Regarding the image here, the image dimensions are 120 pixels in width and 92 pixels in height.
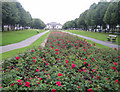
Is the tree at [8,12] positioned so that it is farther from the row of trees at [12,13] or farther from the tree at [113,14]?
the tree at [113,14]

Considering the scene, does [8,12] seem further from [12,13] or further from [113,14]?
[113,14]

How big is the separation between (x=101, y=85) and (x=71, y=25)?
97914mm

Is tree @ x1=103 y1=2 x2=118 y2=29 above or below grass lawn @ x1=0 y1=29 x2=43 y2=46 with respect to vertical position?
above

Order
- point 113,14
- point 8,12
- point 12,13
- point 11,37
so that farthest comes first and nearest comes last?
point 12,13 → point 113,14 → point 8,12 → point 11,37

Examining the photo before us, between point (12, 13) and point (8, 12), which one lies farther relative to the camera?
point (12, 13)

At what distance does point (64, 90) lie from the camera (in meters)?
2.73

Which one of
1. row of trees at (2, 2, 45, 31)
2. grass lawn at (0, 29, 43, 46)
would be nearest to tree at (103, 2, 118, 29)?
grass lawn at (0, 29, 43, 46)

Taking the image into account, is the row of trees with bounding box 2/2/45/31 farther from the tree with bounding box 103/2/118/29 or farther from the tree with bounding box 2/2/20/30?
the tree with bounding box 103/2/118/29

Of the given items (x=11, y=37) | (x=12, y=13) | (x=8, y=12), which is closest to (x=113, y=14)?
(x=11, y=37)

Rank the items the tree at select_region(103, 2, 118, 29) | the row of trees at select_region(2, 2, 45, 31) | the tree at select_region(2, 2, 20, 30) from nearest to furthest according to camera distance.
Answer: the tree at select_region(2, 2, 20, 30) → the row of trees at select_region(2, 2, 45, 31) → the tree at select_region(103, 2, 118, 29)

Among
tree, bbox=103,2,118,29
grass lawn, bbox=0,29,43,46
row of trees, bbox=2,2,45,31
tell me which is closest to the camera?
grass lawn, bbox=0,29,43,46

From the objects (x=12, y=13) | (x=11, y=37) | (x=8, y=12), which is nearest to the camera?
A: (x=11, y=37)

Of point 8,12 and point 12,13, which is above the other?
point 12,13

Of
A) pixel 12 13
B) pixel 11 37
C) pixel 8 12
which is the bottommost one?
pixel 11 37
